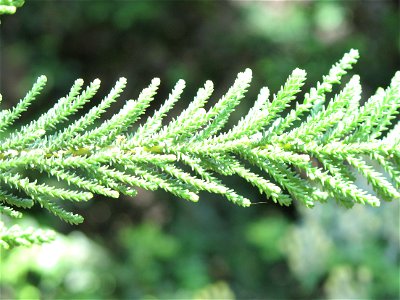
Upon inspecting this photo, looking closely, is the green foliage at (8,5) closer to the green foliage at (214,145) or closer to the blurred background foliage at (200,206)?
the green foliage at (214,145)

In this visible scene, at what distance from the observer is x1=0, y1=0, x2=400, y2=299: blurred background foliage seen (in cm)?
326

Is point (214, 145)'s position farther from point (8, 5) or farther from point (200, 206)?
point (200, 206)

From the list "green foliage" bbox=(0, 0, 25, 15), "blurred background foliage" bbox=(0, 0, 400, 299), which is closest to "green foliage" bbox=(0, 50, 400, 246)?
Answer: "green foliage" bbox=(0, 0, 25, 15)

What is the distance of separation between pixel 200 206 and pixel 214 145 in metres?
3.70

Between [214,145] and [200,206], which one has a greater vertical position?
[200,206]

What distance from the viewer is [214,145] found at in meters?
0.72

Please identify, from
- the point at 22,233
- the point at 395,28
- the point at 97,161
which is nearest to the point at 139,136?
the point at 97,161

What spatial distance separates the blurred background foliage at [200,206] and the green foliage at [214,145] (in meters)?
1.99

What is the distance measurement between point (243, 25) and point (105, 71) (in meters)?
1.24

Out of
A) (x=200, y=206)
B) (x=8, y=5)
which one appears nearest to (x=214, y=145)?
(x=8, y=5)

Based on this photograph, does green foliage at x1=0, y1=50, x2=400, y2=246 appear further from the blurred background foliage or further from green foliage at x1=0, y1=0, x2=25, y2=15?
the blurred background foliage

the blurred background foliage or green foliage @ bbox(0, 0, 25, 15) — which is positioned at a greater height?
the blurred background foliage

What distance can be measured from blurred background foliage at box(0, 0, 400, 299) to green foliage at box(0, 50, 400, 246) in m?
1.99

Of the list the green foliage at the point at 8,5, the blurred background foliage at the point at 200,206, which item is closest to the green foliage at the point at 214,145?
the green foliage at the point at 8,5
